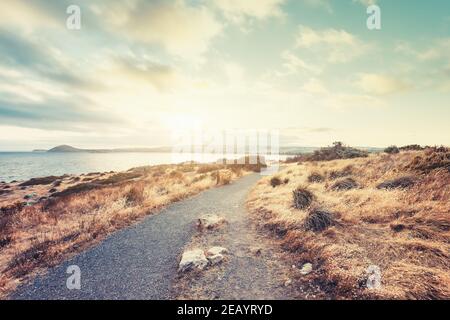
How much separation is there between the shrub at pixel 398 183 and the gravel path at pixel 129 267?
721 centimetres

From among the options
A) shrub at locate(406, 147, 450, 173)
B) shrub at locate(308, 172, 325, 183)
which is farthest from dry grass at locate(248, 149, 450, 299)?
shrub at locate(308, 172, 325, 183)

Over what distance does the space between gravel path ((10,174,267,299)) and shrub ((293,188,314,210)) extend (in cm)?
293

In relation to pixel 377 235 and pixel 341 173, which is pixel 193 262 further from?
pixel 341 173

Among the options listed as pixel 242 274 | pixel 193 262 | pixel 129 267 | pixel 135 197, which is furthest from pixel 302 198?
pixel 135 197

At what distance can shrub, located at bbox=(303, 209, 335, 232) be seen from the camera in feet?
26.0

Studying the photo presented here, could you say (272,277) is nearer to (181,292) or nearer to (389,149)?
(181,292)

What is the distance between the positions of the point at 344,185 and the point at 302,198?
11.4ft

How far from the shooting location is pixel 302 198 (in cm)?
1058

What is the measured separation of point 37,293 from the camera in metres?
5.86

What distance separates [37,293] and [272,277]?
5524mm

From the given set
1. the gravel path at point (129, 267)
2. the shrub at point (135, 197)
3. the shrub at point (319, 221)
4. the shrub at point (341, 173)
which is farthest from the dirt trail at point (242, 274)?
the shrub at point (341, 173)
